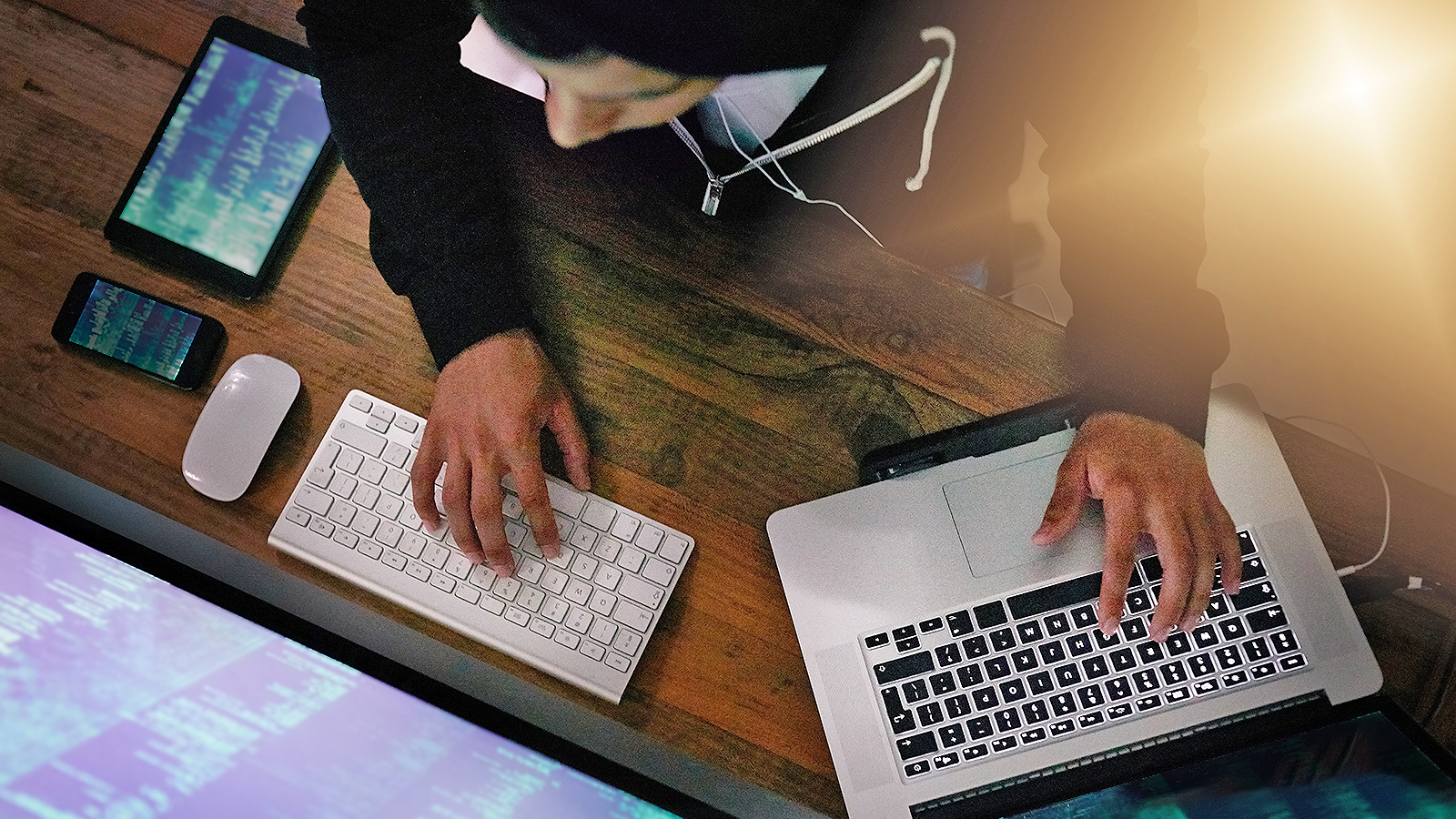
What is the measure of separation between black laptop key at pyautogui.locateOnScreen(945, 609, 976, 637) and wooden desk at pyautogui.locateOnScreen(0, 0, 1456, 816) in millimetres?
134

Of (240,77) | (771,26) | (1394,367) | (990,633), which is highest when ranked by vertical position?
(1394,367)

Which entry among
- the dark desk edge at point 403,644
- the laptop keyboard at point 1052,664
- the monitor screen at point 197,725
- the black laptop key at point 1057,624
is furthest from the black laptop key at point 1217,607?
the monitor screen at point 197,725

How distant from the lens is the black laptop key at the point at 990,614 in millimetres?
757

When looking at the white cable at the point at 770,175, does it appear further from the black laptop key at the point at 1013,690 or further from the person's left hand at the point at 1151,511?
the black laptop key at the point at 1013,690

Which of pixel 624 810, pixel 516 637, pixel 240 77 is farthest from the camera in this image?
pixel 240 77

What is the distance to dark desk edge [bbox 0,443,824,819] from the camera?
788mm

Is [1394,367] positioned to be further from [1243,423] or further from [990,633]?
[990,633]

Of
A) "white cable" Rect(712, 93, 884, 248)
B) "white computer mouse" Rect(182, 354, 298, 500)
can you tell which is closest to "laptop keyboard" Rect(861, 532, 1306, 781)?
"white cable" Rect(712, 93, 884, 248)

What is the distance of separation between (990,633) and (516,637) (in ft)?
1.31

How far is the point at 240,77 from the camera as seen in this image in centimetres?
88

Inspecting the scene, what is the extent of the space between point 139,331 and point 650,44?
565 millimetres

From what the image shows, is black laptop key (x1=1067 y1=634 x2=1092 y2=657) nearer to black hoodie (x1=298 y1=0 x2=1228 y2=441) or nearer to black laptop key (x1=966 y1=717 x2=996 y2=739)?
black laptop key (x1=966 y1=717 x2=996 y2=739)

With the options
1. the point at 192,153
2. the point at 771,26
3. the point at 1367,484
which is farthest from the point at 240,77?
the point at 1367,484

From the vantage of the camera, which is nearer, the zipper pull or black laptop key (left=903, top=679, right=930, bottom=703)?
black laptop key (left=903, top=679, right=930, bottom=703)
